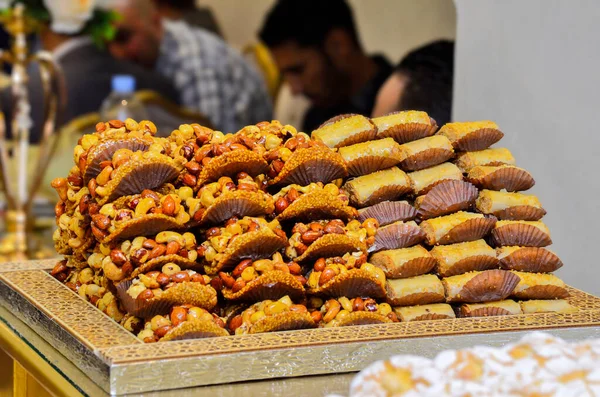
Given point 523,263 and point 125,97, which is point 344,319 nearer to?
point 523,263

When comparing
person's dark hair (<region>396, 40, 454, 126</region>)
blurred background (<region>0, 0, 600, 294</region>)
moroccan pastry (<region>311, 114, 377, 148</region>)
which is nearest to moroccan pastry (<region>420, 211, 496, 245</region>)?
moroccan pastry (<region>311, 114, 377, 148</region>)

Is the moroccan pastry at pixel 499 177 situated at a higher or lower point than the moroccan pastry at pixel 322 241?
higher

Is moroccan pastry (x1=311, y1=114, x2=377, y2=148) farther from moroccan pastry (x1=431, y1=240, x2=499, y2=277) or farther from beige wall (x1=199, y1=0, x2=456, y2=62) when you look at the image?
beige wall (x1=199, y1=0, x2=456, y2=62)

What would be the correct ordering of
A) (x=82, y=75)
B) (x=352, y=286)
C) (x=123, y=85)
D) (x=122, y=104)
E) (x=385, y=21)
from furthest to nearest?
(x=82, y=75) < (x=123, y=85) < (x=122, y=104) < (x=385, y=21) < (x=352, y=286)

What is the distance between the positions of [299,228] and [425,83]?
114 inches

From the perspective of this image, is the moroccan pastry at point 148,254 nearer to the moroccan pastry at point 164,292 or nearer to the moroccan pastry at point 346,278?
the moroccan pastry at point 164,292

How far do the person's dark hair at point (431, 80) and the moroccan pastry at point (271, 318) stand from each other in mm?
2688

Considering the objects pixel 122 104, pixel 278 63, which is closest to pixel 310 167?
pixel 122 104

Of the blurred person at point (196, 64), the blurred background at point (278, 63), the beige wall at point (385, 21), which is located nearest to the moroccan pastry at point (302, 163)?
the blurred background at point (278, 63)

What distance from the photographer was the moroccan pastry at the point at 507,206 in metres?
→ 2.19

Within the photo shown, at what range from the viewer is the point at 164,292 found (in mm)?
1816

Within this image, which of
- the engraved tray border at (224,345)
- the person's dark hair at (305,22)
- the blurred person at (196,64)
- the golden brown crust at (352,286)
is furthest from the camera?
the blurred person at (196,64)

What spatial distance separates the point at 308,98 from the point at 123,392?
15.8ft

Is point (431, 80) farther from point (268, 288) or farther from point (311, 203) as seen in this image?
point (268, 288)
